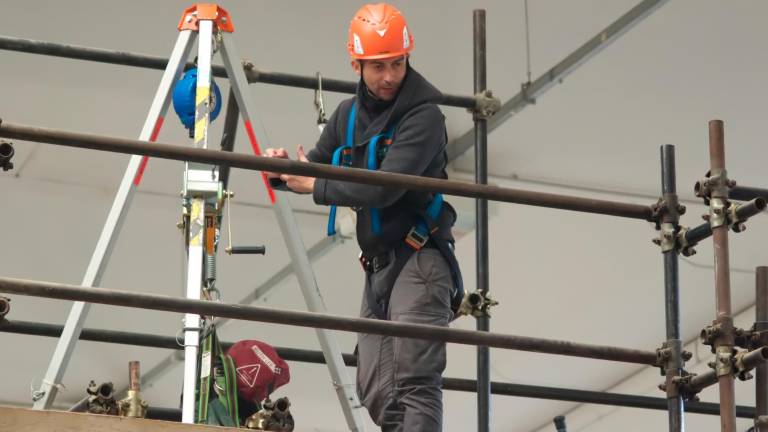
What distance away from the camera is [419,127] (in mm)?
4391

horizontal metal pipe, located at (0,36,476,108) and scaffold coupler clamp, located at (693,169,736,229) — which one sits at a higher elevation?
horizontal metal pipe, located at (0,36,476,108)

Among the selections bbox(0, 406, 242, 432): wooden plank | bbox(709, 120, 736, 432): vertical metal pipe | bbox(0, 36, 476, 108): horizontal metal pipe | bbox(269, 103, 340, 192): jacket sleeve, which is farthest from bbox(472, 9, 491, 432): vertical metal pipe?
bbox(0, 406, 242, 432): wooden plank

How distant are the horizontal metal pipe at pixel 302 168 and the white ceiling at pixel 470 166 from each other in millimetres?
4761

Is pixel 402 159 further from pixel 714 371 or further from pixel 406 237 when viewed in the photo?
pixel 714 371

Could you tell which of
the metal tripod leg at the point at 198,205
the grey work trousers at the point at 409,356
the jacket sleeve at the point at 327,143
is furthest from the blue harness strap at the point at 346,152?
the metal tripod leg at the point at 198,205

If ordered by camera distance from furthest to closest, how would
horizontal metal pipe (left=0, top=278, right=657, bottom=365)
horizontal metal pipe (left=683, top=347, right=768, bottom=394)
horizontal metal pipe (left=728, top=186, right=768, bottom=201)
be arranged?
horizontal metal pipe (left=728, top=186, right=768, bottom=201), horizontal metal pipe (left=683, top=347, right=768, bottom=394), horizontal metal pipe (left=0, top=278, right=657, bottom=365)

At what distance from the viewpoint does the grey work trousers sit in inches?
166

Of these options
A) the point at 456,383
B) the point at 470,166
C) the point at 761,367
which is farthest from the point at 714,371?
the point at 470,166

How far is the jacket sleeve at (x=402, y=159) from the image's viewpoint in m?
4.26

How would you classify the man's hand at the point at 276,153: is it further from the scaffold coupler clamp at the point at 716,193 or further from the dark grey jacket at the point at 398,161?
the scaffold coupler clamp at the point at 716,193

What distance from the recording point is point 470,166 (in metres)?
9.95

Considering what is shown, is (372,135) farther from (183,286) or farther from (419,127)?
(183,286)

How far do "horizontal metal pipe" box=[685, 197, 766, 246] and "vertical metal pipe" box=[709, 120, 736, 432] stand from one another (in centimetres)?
5

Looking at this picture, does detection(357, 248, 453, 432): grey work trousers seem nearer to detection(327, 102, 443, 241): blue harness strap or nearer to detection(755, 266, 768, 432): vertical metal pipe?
detection(327, 102, 443, 241): blue harness strap
